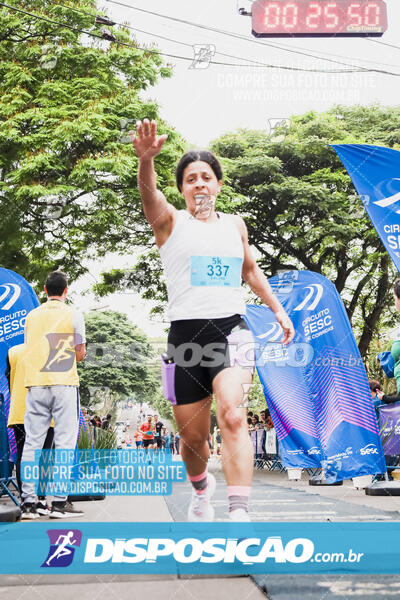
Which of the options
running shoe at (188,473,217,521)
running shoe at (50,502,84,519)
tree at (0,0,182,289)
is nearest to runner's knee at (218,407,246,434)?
running shoe at (188,473,217,521)

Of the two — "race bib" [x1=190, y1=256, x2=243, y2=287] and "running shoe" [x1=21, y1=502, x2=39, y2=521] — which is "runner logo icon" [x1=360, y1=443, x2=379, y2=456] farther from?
"race bib" [x1=190, y1=256, x2=243, y2=287]

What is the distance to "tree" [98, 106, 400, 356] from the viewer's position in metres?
15.5

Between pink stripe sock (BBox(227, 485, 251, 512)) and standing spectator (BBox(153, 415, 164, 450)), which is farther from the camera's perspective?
standing spectator (BBox(153, 415, 164, 450))

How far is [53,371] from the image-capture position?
416cm

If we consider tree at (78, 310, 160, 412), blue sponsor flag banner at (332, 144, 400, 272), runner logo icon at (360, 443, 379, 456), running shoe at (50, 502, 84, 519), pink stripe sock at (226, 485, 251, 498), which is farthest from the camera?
tree at (78, 310, 160, 412)

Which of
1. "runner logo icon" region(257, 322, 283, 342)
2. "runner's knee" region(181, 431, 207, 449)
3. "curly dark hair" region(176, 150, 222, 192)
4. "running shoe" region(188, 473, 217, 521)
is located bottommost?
"running shoe" region(188, 473, 217, 521)

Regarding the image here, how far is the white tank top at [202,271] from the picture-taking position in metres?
2.43

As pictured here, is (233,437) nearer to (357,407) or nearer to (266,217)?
(357,407)

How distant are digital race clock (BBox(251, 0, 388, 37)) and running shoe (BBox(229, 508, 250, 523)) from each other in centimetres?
806

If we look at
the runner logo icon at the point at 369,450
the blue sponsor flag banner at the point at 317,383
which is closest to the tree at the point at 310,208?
the blue sponsor flag banner at the point at 317,383

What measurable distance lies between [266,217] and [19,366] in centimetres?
1234

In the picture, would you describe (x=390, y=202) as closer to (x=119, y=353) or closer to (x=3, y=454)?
(x=3, y=454)

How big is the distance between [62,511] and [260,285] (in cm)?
232

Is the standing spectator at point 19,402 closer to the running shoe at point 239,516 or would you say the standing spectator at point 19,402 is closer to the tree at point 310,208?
the running shoe at point 239,516
